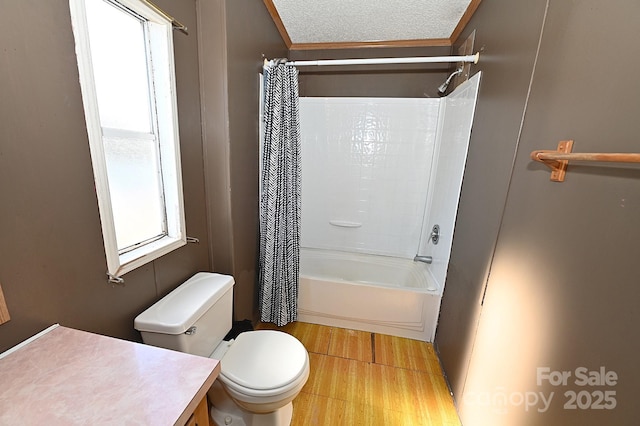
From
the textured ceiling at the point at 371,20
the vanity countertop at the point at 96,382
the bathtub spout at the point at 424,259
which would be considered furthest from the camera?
the bathtub spout at the point at 424,259

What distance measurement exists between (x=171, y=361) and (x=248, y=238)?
1146 mm

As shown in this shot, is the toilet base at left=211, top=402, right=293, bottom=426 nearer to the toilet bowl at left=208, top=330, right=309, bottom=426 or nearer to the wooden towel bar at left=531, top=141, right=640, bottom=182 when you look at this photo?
the toilet bowl at left=208, top=330, right=309, bottom=426

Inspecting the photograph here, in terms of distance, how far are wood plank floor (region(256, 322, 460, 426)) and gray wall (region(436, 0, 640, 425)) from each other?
9.9 inches

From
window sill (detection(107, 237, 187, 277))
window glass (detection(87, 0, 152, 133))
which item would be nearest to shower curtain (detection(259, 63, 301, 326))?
window sill (detection(107, 237, 187, 277))

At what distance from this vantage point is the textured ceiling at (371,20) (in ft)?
5.70

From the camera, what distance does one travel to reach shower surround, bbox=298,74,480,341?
2047 millimetres

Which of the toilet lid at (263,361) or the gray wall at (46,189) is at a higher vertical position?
the gray wall at (46,189)

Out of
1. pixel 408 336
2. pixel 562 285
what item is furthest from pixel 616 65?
pixel 408 336

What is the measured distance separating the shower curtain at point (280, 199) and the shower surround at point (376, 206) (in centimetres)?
24

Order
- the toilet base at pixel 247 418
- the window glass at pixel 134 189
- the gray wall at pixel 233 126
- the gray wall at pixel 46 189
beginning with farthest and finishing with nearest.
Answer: the gray wall at pixel 233 126 → the toilet base at pixel 247 418 → the window glass at pixel 134 189 → the gray wall at pixel 46 189

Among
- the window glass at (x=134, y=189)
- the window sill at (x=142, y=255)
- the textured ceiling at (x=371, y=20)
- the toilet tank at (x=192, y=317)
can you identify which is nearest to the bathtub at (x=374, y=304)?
the toilet tank at (x=192, y=317)

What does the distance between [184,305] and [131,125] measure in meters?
0.81

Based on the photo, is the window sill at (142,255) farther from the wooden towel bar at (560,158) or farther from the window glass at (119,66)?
the wooden towel bar at (560,158)

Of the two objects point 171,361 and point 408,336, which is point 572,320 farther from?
point 408,336
